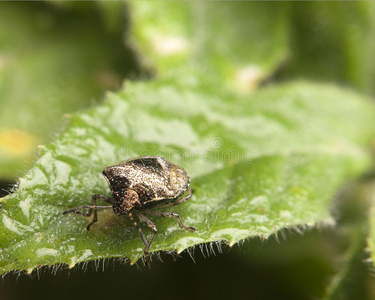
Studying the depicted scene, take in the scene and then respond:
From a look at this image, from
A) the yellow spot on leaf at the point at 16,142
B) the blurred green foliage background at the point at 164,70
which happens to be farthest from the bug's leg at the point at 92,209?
the yellow spot on leaf at the point at 16,142

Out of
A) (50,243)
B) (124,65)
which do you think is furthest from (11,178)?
(124,65)

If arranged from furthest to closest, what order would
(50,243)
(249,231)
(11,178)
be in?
1. (11,178)
2. (249,231)
3. (50,243)

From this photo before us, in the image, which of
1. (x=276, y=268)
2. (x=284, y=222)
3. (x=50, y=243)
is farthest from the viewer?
(x=276, y=268)

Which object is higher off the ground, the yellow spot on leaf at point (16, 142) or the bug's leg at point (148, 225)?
the yellow spot on leaf at point (16, 142)

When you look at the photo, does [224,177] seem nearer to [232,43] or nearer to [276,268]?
[276,268]

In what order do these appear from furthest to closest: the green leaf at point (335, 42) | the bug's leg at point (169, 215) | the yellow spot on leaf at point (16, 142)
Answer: the green leaf at point (335, 42), the yellow spot on leaf at point (16, 142), the bug's leg at point (169, 215)

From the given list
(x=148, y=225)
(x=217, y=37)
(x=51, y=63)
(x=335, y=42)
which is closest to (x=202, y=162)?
(x=148, y=225)

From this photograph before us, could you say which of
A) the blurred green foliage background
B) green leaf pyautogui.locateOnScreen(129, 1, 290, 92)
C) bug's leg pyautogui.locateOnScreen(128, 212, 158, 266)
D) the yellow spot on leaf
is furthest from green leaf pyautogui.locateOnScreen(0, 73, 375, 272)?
the yellow spot on leaf

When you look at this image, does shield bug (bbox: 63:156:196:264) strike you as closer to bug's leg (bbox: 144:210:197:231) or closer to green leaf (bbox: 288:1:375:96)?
bug's leg (bbox: 144:210:197:231)

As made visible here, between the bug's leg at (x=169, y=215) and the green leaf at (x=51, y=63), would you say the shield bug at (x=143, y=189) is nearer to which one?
the bug's leg at (x=169, y=215)
